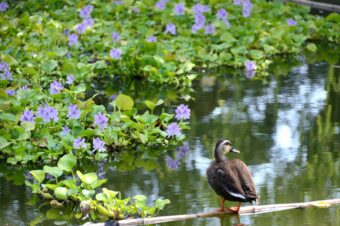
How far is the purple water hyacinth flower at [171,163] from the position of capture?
22.5 feet

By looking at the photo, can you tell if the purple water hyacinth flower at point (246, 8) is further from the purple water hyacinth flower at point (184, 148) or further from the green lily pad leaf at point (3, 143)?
the green lily pad leaf at point (3, 143)

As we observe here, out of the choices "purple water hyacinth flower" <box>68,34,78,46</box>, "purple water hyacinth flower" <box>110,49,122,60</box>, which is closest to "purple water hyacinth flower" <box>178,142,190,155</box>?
"purple water hyacinth flower" <box>110,49,122,60</box>

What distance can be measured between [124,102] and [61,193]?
4.86ft

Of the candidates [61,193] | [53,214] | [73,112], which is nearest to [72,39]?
[73,112]

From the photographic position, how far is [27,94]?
7.43 metres

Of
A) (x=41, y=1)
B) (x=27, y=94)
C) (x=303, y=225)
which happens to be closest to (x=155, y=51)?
(x=27, y=94)

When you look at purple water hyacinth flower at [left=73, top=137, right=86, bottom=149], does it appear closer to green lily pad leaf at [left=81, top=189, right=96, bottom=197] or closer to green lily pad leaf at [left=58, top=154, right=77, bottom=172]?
green lily pad leaf at [left=58, top=154, right=77, bottom=172]

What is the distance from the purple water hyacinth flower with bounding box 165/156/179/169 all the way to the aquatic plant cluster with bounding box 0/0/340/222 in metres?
0.01

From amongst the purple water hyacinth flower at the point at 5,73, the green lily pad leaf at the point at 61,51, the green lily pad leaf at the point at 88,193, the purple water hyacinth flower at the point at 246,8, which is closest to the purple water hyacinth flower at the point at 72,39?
the green lily pad leaf at the point at 61,51

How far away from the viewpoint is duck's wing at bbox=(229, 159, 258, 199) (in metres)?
5.47

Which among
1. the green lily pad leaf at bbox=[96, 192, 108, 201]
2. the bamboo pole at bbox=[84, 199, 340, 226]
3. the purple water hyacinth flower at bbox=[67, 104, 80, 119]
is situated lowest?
the bamboo pole at bbox=[84, 199, 340, 226]

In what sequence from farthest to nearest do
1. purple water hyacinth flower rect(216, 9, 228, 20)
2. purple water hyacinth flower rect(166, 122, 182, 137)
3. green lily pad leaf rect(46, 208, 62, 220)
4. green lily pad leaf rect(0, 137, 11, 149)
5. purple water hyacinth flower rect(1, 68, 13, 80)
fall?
purple water hyacinth flower rect(216, 9, 228, 20) → purple water hyacinth flower rect(1, 68, 13, 80) → purple water hyacinth flower rect(166, 122, 182, 137) → green lily pad leaf rect(0, 137, 11, 149) → green lily pad leaf rect(46, 208, 62, 220)

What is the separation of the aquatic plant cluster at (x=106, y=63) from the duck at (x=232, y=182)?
36 cm

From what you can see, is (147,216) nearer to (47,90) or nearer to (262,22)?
(47,90)
